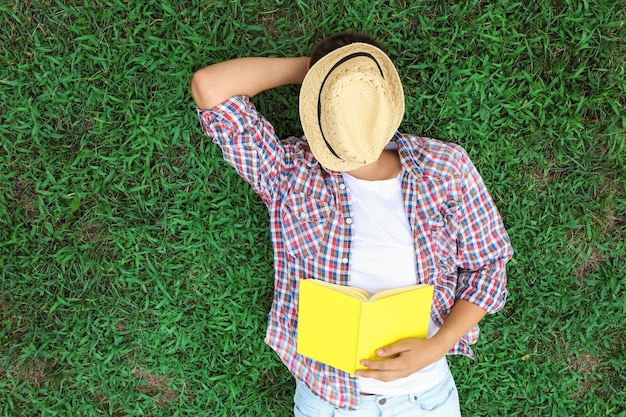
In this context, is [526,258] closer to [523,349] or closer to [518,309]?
[518,309]

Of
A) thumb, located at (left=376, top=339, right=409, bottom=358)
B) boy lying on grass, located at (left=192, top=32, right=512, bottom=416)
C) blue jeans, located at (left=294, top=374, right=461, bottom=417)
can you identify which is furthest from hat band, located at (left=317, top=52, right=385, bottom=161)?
blue jeans, located at (left=294, top=374, right=461, bottom=417)

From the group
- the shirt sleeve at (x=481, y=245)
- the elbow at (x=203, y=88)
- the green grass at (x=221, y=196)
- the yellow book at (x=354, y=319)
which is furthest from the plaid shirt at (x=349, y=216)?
the green grass at (x=221, y=196)

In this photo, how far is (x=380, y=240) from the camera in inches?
75.6

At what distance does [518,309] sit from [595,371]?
1.82 feet

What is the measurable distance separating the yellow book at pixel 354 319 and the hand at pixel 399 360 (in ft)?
0.10

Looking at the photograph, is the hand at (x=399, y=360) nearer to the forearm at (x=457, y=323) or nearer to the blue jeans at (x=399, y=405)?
the forearm at (x=457, y=323)

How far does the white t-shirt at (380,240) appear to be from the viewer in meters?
1.91

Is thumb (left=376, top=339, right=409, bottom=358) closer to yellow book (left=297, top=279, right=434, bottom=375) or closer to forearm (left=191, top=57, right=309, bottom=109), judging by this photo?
yellow book (left=297, top=279, right=434, bottom=375)

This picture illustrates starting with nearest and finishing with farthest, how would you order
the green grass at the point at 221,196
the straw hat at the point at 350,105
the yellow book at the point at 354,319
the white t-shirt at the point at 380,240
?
the straw hat at the point at 350,105 → the yellow book at the point at 354,319 → the white t-shirt at the point at 380,240 → the green grass at the point at 221,196

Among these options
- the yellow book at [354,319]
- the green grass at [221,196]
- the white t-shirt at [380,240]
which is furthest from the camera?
the green grass at [221,196]

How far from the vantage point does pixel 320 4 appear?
7.16 feet

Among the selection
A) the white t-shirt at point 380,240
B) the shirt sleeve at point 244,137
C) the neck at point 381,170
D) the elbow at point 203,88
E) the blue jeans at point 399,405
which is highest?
the elbow at point 203,88

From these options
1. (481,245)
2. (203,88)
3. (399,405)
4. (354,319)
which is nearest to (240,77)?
(203,88)

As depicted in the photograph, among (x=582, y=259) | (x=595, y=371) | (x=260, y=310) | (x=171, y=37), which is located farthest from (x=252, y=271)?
(x=595, y=371)
